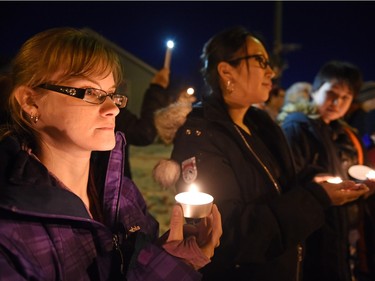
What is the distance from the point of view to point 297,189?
6.17ft

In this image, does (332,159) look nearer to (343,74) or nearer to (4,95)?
(343,74)

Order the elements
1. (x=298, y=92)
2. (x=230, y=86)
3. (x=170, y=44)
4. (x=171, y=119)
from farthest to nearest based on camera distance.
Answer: (x=298, y=92), (x=170, y=44), (x=230, y=86), (x=171, y=119)

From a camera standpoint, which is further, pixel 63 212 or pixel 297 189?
pixel 297 189

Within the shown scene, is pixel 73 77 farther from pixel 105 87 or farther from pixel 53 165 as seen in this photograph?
pixel 53 165

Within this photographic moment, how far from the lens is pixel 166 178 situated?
1971 mm

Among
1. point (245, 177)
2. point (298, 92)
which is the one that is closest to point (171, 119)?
point (245, 177)

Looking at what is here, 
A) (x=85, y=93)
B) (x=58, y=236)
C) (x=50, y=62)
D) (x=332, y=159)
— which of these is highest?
(x=50, y=62)

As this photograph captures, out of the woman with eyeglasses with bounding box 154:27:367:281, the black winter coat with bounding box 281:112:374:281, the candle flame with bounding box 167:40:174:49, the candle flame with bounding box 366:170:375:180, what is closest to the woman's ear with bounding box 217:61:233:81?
the woman with eyeglasses with bounding box 154:27:367:281

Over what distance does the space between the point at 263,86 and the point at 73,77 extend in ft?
4.62

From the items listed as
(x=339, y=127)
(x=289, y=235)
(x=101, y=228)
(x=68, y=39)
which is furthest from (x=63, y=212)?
(x=339, y=127)

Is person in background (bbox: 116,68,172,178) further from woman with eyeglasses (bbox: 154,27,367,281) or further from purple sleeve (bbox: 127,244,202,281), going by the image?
purple sleeve (bbox: 127,244,202,281)

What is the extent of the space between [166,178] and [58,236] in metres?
0.90

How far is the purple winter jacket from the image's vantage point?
3.42 feet

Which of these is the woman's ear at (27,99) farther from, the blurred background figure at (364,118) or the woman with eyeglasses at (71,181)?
the blurred background figure at (364,118)
